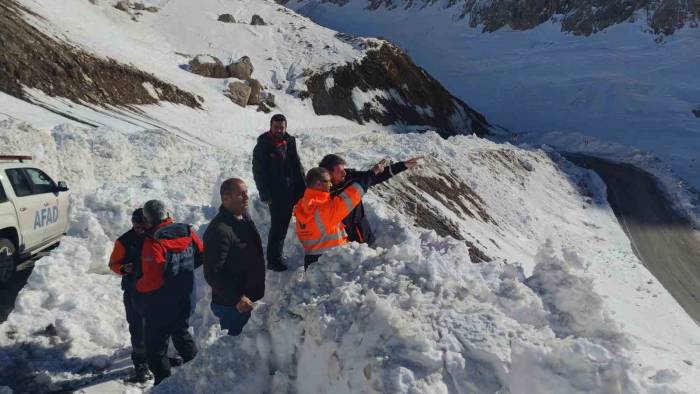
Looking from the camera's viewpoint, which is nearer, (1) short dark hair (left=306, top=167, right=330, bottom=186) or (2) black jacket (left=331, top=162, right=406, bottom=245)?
(1) short dark hair (left=306, top=167, right=330, bottom=186)

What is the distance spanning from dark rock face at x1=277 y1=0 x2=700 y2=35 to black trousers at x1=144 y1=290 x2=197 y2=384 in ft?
228

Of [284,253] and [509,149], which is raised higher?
[284,253]

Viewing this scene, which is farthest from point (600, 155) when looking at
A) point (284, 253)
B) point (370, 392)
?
point (370, 392)

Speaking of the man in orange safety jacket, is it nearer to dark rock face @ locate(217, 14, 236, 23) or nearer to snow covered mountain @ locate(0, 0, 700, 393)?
snow covered mountain @ locate(0, 0, 700, 393)

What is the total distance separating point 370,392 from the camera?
12.7 feet

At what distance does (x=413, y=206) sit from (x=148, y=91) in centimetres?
2099

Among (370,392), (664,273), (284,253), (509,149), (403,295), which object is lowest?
(664,273)

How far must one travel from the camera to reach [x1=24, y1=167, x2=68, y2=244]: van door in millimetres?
8984

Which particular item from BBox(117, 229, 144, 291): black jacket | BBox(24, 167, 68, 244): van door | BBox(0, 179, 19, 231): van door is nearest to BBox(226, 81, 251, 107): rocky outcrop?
BBox(24, 167, 68, 244): van door

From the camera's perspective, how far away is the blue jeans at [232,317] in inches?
209

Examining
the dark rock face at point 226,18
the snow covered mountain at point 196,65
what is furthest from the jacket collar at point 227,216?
the dark rock face at point 226,18

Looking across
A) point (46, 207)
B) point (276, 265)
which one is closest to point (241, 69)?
point (46, 207)

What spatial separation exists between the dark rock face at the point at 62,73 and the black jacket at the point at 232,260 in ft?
69.1

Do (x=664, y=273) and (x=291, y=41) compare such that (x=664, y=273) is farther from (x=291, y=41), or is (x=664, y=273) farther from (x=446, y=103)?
(x=291, y=41)
